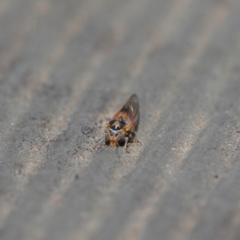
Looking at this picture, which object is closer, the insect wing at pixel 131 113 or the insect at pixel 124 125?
the insect at pixel 124 125

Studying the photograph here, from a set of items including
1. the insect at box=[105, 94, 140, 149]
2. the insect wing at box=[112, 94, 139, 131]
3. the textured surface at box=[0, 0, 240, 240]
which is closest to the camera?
the textured surface at box=[0, 0, 240, 240]

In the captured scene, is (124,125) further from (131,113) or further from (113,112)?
(113,112)

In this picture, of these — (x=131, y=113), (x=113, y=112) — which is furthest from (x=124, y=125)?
(x=113, y=112)

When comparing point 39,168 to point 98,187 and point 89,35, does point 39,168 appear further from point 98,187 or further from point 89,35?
point 89,35

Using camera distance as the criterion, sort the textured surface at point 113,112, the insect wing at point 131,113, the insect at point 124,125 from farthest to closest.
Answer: the insect wing at point 131,113 → the insect at point 124,125 → the textured surface at point 113,112

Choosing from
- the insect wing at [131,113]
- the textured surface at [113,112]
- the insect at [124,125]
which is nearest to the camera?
the textured surface at [113,112]

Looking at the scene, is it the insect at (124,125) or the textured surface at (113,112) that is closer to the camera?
the textured surface at (113,112)

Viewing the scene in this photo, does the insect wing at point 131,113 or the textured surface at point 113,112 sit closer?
the textured surface at point 113,112
